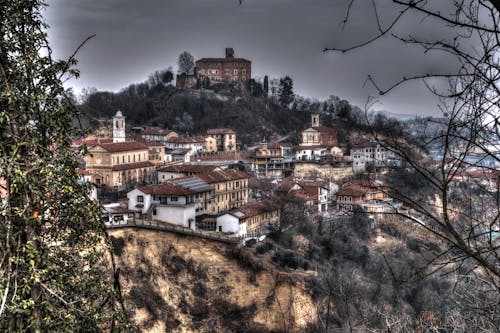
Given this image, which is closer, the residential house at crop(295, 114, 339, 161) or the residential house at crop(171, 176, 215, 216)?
the residential house at crop(171, 176, 215, 216)

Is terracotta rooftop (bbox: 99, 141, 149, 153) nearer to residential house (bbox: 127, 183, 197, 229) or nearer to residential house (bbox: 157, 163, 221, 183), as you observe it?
residential house (bbox: 157, 163, 221, 183)

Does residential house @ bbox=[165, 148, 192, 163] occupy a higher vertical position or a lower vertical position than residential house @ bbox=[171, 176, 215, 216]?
higher

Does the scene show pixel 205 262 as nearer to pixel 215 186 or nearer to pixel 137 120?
pixel 215 186

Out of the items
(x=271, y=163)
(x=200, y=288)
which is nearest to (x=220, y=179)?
(x=200, y=288)

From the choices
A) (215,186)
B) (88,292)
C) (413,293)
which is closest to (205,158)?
(215,186)

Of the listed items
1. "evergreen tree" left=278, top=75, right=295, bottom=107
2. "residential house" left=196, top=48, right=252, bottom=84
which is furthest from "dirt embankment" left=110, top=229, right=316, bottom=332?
"evergreen tree" left=278, top=75, right=295, bottom=107

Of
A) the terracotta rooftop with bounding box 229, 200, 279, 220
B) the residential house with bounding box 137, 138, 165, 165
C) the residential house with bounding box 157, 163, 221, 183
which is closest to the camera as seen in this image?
the terracotta rooftop with bounding box 229, 200, 279, 220

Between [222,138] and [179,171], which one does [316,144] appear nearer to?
[222,138]
